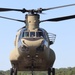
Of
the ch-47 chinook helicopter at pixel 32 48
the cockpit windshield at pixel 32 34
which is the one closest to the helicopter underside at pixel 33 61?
the ch-47 chinook helicopter at pixel 32 48

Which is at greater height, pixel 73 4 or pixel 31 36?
pixel 73 4

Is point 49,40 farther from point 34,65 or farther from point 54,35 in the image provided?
point 34,65

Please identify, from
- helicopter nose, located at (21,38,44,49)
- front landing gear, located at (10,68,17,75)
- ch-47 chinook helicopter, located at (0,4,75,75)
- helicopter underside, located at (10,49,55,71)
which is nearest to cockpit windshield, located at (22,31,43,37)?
ch-47 chinook helicopter, located at (0,4,75,75)

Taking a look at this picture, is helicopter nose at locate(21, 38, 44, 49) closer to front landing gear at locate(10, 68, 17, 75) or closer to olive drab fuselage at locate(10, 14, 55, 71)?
olive drab fuselage at locate(10, 14, 55, 71)

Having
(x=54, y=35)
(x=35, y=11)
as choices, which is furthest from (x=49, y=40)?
(x=35, y=11)

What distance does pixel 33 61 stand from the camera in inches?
826

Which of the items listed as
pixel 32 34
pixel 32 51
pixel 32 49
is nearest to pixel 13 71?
pixel 32 34

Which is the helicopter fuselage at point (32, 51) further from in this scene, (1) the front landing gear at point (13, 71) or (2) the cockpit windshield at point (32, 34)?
Result: (1) the front landing gear at point (13, 71)

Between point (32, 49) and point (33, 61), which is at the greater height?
point (32, 49)

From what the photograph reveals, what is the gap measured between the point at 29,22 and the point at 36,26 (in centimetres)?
59

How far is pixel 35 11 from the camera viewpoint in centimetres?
2297

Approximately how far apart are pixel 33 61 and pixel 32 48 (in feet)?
4.67

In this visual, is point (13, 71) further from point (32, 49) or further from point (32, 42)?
point (32, 42)

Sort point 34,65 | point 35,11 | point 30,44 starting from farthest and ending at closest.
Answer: point 35,11
point 34,65
point 30,44
